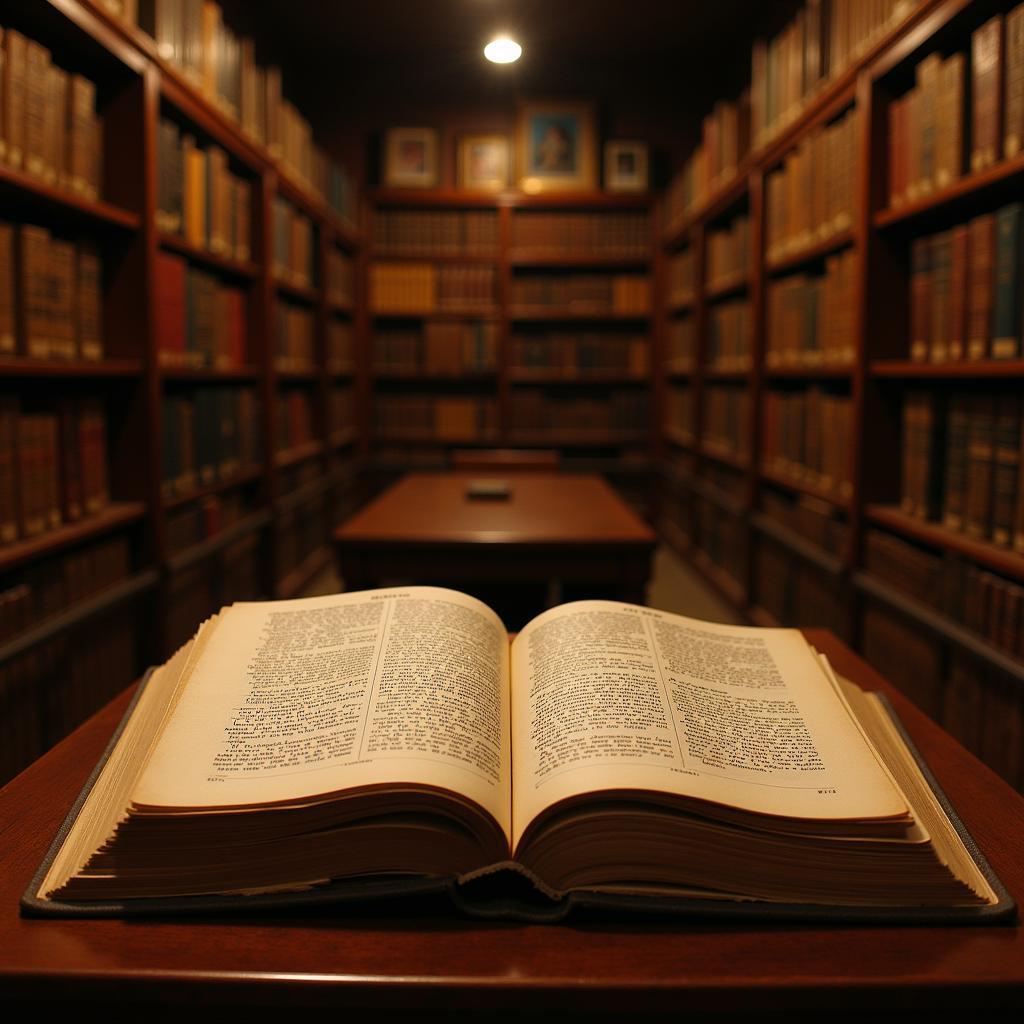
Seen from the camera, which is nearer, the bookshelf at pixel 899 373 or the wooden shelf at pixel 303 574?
the bookshelf at pixel 899 373

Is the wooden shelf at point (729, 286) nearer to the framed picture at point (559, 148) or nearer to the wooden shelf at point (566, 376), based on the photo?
the wooden shelf at point (566, 376)

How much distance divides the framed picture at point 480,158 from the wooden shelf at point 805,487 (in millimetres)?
3035

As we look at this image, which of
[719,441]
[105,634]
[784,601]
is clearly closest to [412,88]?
[719,441]

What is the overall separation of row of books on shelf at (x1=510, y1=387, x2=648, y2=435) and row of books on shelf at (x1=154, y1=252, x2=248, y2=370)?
2.40 metres

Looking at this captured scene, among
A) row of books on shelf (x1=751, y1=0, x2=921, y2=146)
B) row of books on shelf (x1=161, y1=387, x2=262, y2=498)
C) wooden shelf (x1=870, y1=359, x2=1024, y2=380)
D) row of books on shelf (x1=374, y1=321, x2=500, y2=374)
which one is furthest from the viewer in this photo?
row of books on shelf (x1=374, y1=321, x2=500, y2=374)

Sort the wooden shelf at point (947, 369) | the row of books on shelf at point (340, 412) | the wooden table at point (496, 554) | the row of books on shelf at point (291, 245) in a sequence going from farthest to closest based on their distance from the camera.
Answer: the row of books on shelf at point (340, 412), the row of books on shelf at point (291, 245), the wooden table at point (496, 554), the wooden shelf at point (947, 369)

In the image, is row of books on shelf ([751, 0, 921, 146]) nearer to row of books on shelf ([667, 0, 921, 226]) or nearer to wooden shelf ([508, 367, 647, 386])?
row of books on shelf ([667, 0, 921, 226])

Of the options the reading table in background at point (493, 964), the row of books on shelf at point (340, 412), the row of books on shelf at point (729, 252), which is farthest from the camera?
the row of books on shelf at point (340, 412)

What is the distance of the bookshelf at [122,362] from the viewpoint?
1.99 meters

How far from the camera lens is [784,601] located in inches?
136

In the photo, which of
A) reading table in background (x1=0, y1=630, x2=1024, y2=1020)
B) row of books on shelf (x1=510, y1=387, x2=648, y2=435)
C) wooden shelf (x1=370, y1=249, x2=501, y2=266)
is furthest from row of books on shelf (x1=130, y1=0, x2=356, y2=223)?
reading table in background (x1=0, y1=630, x2=1024, y2=1020)

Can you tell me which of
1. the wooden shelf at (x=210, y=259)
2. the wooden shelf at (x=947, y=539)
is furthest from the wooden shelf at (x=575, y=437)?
the wooden shelf at (x=947, y=539)

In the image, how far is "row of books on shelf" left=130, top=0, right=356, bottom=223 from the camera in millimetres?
2590

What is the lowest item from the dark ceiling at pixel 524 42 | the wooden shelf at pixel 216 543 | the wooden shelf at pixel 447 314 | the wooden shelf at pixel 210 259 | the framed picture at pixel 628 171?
the wooden shelf at pixel 216 543
